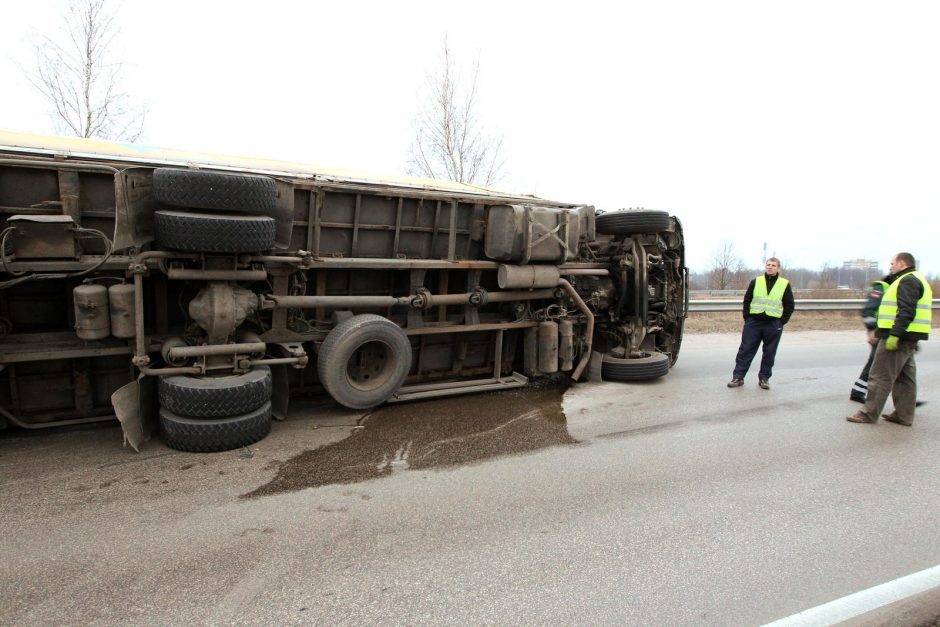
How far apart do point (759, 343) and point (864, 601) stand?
497 cm

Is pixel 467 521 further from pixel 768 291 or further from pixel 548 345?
pixel 768 291

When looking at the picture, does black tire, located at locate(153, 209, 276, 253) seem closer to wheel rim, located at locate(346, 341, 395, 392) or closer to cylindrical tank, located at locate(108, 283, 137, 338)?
cylindrical tank, located at locate(108, 283, 137, 338)

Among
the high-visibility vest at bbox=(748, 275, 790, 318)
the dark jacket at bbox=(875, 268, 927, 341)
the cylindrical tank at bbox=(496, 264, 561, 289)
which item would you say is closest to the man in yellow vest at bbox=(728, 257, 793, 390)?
the high-visibility vest at bbox=(748, 275, 790, 318)

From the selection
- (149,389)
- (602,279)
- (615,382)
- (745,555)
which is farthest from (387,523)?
(602,279)

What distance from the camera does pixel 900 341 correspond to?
550cm

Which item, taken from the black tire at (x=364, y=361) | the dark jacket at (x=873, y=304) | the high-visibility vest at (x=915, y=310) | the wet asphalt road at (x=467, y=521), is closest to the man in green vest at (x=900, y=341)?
the high-visibility vest at (x=915, y=310)

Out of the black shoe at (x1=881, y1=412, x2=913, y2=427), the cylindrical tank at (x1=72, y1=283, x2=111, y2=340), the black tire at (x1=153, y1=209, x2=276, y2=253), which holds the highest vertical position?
the black tire at (x1=153, y1=209, x2=276, y2=253)

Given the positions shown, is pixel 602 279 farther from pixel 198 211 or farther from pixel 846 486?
pixel 198 211

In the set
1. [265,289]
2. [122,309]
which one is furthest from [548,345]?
[122,309]

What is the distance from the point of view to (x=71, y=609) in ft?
8.02

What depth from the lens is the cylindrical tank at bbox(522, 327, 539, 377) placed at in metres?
6.84

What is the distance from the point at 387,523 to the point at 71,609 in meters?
1.52

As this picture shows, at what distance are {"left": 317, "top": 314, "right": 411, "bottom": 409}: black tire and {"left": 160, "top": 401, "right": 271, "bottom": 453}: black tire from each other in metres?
0.90

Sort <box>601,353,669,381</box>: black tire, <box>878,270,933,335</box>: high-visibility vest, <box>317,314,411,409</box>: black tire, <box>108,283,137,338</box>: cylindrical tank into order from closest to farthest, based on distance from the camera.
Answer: <box>108,283,137,338</box>: cylindrical tank → <box>317,314,411,409</box>: black tire → <box>878,270,933,335</box>: high-visibility vest → <box>601,353,669,381</box>: black tire
